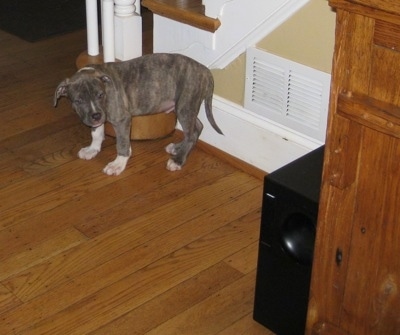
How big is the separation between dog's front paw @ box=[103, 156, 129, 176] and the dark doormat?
1.37 m

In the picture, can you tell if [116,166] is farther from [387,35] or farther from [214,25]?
[387,35]

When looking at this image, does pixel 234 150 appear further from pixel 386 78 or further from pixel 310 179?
pixel 386 78

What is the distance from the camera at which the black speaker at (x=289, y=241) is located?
6.09 ft

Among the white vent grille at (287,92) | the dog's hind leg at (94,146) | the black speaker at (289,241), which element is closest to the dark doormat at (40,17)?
the dog's hind leg at (94,146)

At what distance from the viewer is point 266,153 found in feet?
8.91

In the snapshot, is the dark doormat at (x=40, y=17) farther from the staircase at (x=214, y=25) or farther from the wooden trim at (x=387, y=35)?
the wooden trim at (x=387, y=35)

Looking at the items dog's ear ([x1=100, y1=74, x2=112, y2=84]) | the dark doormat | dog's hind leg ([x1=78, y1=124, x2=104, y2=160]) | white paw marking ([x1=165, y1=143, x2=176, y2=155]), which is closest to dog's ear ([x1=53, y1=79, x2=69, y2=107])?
dog's ear ([x1=100, y1=74, x2=112, y2=84])

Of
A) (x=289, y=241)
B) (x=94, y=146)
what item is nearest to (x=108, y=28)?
(x=94, y=146)

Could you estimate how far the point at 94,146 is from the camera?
2896 mm

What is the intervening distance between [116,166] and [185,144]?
264 mm

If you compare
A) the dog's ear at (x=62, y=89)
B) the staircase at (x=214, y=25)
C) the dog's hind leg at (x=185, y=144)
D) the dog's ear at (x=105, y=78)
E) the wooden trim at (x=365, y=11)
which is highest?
the wooden trim at (x=365, y=11)

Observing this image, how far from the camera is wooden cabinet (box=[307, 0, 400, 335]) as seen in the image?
1.38 metres

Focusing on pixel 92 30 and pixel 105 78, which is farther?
pixel 92 30

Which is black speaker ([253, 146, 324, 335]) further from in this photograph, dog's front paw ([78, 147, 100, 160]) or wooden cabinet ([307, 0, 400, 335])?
dog's front paw ([78, 147, 100, 160])
